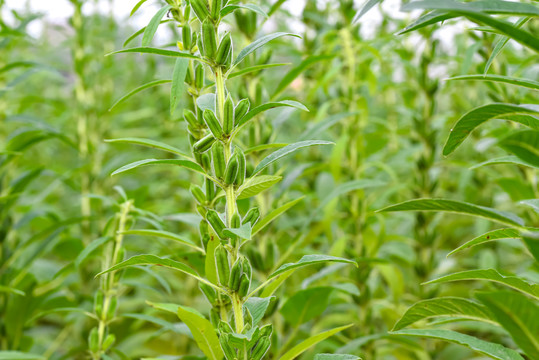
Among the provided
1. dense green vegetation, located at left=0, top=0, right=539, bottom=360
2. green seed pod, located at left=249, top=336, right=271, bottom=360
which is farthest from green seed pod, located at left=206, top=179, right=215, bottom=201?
green seed pod, located at left=249, top=336, right=271, bottom=360

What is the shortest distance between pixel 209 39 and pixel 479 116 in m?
0.33

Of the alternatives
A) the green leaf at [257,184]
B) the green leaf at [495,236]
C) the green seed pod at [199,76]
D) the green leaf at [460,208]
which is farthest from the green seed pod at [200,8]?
the green leaf at [495,236]

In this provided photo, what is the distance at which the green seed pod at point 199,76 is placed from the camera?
724 millimetres

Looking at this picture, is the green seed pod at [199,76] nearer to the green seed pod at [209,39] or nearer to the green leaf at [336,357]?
the green seed pod at [209,39]

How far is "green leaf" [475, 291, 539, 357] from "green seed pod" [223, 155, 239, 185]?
300mm

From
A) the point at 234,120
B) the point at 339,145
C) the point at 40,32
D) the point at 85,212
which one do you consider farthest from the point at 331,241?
the point at 40,32

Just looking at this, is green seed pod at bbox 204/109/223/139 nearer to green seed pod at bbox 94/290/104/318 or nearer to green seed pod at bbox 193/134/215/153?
green seed pod at bbox 193/134/215/153

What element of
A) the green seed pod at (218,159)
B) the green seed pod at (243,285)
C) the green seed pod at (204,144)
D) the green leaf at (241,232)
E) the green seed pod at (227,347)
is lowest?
the green seed pod at (227,347)

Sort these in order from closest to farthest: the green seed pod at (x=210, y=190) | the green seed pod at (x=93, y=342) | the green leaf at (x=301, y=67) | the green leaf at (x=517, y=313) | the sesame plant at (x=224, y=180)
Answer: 1. the green leaf at (x=517, y=313)
2. the sesame plant at (x=224, y=180)
3. the green seed pod at (x=210, y=190)
4. the green seed pod at (x=93, y=342)
5. the green leaf at (x=301, y=67)

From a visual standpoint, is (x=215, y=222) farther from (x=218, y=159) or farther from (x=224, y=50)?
(x=224, y=50)

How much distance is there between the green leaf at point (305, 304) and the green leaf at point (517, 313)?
39 cm

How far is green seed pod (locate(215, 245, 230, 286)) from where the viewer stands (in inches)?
24.8

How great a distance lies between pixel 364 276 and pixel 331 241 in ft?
0.39

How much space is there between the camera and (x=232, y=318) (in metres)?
0.70
